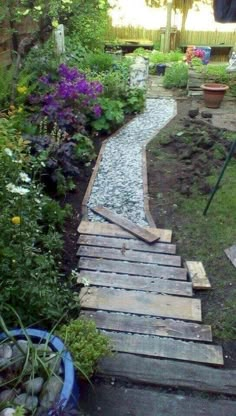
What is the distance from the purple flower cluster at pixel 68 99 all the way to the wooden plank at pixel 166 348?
2.78 meters

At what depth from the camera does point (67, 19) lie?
5238 mm

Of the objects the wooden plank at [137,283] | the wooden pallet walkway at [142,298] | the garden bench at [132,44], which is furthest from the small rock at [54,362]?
the garden bench at [132,44]

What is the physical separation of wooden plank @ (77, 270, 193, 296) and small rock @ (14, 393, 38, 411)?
3.56ft

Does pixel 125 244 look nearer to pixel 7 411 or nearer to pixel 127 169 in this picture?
pixel 127 169

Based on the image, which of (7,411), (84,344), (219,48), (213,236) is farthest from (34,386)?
(219,48)

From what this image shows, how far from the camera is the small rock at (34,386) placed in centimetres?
168

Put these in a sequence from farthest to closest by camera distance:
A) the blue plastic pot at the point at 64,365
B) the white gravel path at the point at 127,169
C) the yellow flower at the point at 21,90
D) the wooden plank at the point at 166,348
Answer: the yellow flower at the point at 21,90
the white gravel path at the point at 127,169
the wooden plank at the point at 166,348
the blue plastic pot at the point at 64,365

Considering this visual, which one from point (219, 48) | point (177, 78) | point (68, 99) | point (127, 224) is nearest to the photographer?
point (127, 224)

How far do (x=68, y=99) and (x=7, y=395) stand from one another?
3.77 m

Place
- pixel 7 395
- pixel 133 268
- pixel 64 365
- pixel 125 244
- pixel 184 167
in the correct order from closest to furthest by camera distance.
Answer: pixel 7 395 → pixel 64 365 → pixel 133 268 → pixel 125 244 → pixel 184 167

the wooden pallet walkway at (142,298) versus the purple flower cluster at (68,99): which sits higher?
the purple flower cluster at (68,99)

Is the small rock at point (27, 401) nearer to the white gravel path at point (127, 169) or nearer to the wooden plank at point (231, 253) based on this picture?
the wooden plank at point (231, 253)

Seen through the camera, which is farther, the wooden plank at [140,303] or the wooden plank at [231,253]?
the wooden plank at [231,253]

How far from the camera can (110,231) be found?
11.4 ft
